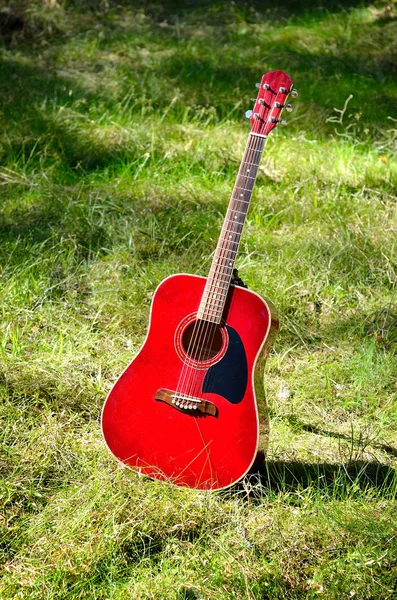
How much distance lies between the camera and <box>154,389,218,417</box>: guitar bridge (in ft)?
8.55

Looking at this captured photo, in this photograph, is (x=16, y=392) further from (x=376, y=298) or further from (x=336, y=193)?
(x=336, y=193)

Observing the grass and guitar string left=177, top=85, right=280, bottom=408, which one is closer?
the grass

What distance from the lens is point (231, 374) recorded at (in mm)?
2611

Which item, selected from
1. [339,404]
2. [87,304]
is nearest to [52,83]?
[87,304]

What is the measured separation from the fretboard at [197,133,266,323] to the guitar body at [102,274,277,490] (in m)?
0.04

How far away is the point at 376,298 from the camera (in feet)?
12.4

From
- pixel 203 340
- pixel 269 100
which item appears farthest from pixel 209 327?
pixel 269 100

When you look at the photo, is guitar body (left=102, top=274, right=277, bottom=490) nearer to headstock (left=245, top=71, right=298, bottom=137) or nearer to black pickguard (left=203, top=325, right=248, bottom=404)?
black pickguard (left=203, top=325, right=248, bottom=404)

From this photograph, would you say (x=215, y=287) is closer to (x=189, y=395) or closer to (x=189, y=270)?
(x=189, y=395)

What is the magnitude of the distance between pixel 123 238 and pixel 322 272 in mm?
1063

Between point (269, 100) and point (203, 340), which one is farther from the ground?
point (269, 100)

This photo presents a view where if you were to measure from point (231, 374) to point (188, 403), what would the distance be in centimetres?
18

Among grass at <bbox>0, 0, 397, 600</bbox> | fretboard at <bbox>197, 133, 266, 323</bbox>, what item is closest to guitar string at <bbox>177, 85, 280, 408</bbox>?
fretboard at <bbox>197, 133, 266, 323</bbox>

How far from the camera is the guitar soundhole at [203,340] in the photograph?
2.66 m
